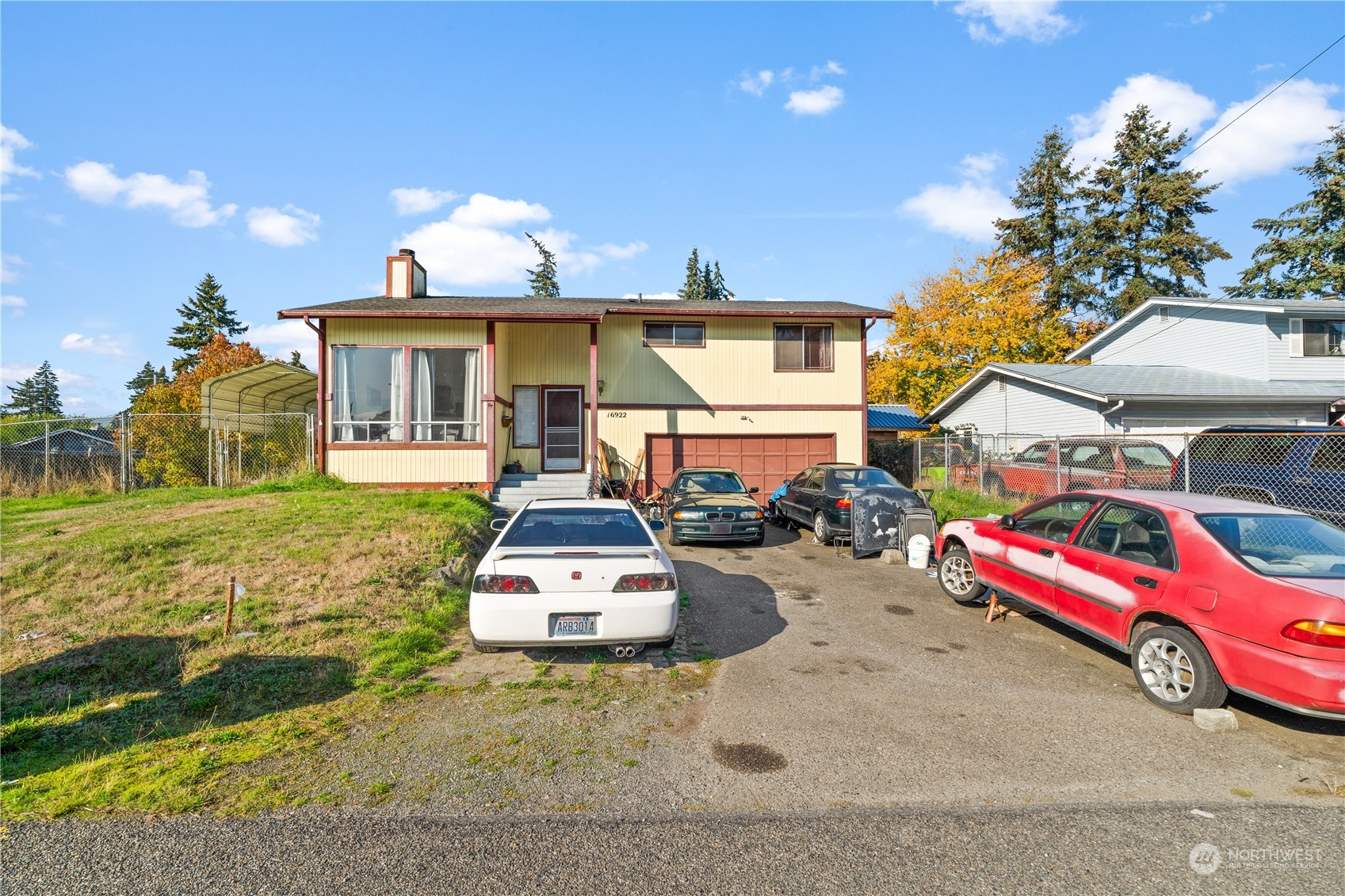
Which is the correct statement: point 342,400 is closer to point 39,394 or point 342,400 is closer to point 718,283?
point 718,283

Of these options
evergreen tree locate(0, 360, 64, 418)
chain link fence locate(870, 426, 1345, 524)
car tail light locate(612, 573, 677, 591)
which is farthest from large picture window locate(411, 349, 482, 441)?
evergreen tree locate(0, 360, 64, 418)

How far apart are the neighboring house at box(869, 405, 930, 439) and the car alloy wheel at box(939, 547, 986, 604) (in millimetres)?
15485

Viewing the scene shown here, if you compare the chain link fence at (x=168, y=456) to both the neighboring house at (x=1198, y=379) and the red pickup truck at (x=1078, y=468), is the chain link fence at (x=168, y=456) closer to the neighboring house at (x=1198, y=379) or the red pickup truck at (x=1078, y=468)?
the red pickup truck at (x=1078, y=468)

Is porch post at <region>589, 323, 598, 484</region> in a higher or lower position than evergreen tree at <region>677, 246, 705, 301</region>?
lower

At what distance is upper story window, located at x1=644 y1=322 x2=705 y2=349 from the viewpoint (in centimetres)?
1770

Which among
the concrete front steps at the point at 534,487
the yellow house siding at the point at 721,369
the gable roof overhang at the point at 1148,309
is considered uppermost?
the gable roof overhang at the point at 1148,309

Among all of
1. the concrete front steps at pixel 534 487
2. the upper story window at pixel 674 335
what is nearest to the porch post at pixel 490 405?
the concrete front steps at pixel 534 487

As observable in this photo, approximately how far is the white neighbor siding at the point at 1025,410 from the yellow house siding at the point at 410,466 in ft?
54.1

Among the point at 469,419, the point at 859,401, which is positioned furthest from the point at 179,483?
the point at 859,401

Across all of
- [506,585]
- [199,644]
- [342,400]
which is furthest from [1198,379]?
[199,644]

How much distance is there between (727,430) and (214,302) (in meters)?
47.8

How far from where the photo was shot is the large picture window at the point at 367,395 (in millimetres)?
14148

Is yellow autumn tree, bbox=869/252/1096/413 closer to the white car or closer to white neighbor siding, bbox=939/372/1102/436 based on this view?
white neighbor siding, bbox=939/372/1102/436

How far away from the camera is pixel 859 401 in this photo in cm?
1780
